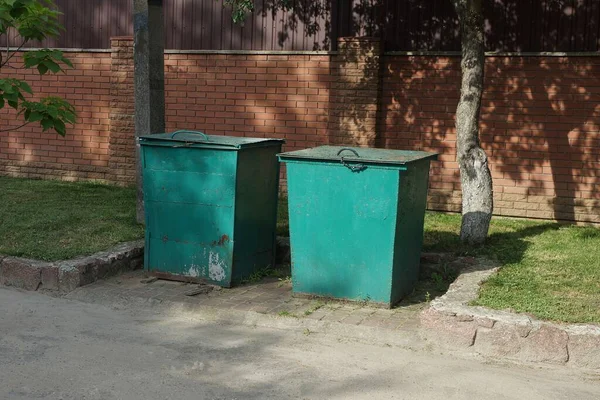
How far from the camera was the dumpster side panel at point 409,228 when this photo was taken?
6812mm

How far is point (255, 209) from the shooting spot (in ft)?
25.1

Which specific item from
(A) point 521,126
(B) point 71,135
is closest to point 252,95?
(B) point 71,135

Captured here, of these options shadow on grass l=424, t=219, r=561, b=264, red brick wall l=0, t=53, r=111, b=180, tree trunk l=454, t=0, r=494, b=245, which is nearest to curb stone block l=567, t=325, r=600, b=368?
shadow on grass l=424, t=219, r=561, b=264

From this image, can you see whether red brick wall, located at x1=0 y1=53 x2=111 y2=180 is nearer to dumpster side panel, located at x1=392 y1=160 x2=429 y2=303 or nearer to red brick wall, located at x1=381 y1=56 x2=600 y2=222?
red brick wall, located at x1=381 y1=56 x2=600 y2=222

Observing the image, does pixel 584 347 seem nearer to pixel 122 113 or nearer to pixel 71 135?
pixel 122 113

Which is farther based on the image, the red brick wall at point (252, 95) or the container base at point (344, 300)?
the red brick wall at point (252, 95)

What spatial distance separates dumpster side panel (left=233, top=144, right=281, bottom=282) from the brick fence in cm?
365

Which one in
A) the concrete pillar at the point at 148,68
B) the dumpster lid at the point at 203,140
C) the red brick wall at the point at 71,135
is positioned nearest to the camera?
the dumpster lid at the point at 203,140

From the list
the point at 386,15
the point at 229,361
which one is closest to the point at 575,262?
the point at 229,361

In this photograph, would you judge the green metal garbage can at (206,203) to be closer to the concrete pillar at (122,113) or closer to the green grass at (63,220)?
the green grass at (63,220)

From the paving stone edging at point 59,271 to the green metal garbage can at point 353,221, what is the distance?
1829 mm

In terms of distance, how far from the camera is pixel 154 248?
7766mm

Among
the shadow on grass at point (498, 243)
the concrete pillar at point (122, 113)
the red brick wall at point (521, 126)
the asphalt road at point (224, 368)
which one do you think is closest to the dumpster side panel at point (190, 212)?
the asphalt road at point (224, 368)

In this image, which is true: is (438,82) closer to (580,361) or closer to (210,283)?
(210,283)
